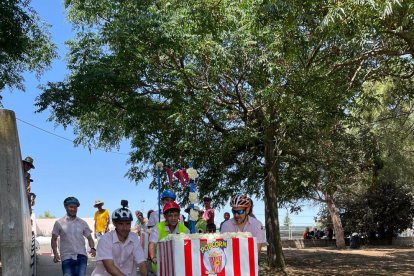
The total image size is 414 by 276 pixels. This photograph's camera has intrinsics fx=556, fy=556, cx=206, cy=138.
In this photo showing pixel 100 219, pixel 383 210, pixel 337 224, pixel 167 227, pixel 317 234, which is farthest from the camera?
pixel 317 234

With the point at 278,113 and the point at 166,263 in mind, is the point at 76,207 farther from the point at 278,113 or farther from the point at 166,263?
the point at 278,113

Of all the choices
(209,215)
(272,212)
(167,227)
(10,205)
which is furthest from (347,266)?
(10,205)

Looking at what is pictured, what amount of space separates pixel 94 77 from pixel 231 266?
8.86 m

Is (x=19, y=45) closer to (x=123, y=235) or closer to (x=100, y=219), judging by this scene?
(x=100, y=219)

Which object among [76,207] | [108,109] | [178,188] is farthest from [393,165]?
[76,207]

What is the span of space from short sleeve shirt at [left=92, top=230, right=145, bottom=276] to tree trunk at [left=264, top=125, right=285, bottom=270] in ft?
36.1

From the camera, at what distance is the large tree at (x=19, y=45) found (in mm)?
13172

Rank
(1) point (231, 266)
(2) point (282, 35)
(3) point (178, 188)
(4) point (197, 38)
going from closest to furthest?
(1) point (231, 266), (2) point (282, 35), (4) point (197, 38), (3) point (178, 188)

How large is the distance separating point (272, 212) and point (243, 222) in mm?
10069

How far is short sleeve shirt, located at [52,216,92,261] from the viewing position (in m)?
8.40

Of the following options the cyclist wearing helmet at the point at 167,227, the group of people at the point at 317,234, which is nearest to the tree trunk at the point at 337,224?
the group of people at the point at 317,234

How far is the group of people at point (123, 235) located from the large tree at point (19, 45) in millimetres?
5765

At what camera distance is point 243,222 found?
7168 millimetres

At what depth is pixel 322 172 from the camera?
1969 centimetres
